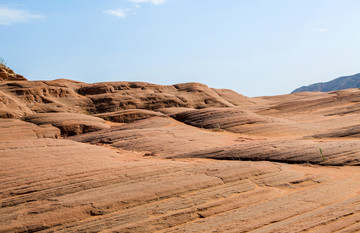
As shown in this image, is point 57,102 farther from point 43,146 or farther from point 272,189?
point 272,189

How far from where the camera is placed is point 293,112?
71.0ft

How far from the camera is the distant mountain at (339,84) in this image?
11364cm

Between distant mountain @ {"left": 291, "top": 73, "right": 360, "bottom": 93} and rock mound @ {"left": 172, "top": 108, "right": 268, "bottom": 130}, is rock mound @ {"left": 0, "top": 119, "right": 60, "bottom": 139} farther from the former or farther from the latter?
distant mountain @ {"left": 291, "top": 73, "right": 360, "bottom": 93}

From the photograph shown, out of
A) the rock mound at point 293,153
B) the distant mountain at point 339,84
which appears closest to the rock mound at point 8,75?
the rock mound at point 293,153

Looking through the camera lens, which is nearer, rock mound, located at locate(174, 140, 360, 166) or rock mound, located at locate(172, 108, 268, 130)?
rock mound, located at locate(174, 140, 360, 166)

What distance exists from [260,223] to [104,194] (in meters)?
2.53

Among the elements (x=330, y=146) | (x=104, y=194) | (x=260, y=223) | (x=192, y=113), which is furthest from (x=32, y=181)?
(x=192, y=113)

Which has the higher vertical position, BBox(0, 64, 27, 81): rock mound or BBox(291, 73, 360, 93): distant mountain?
BBox(291, 73, 360, 93): distant mountain

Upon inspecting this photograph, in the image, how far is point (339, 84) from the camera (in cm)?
12231

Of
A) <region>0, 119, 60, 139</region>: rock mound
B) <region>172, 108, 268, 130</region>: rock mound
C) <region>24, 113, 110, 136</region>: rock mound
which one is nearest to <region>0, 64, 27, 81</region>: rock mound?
<region>24, 113, 110, 136</region>: rock mound

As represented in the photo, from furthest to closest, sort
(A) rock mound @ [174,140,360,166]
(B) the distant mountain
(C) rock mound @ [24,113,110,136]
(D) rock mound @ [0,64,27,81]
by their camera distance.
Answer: (B) the distant mountain
(D) rock mound @ [0,64,27,81]
(C) rock mound @ [24,113,110,136]
(A) rock mound @ [174,140,360,166]

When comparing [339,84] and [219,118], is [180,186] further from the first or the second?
[339,84]

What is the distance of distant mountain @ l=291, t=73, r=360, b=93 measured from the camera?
113637 mm

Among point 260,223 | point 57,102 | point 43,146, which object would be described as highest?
point 57,102
